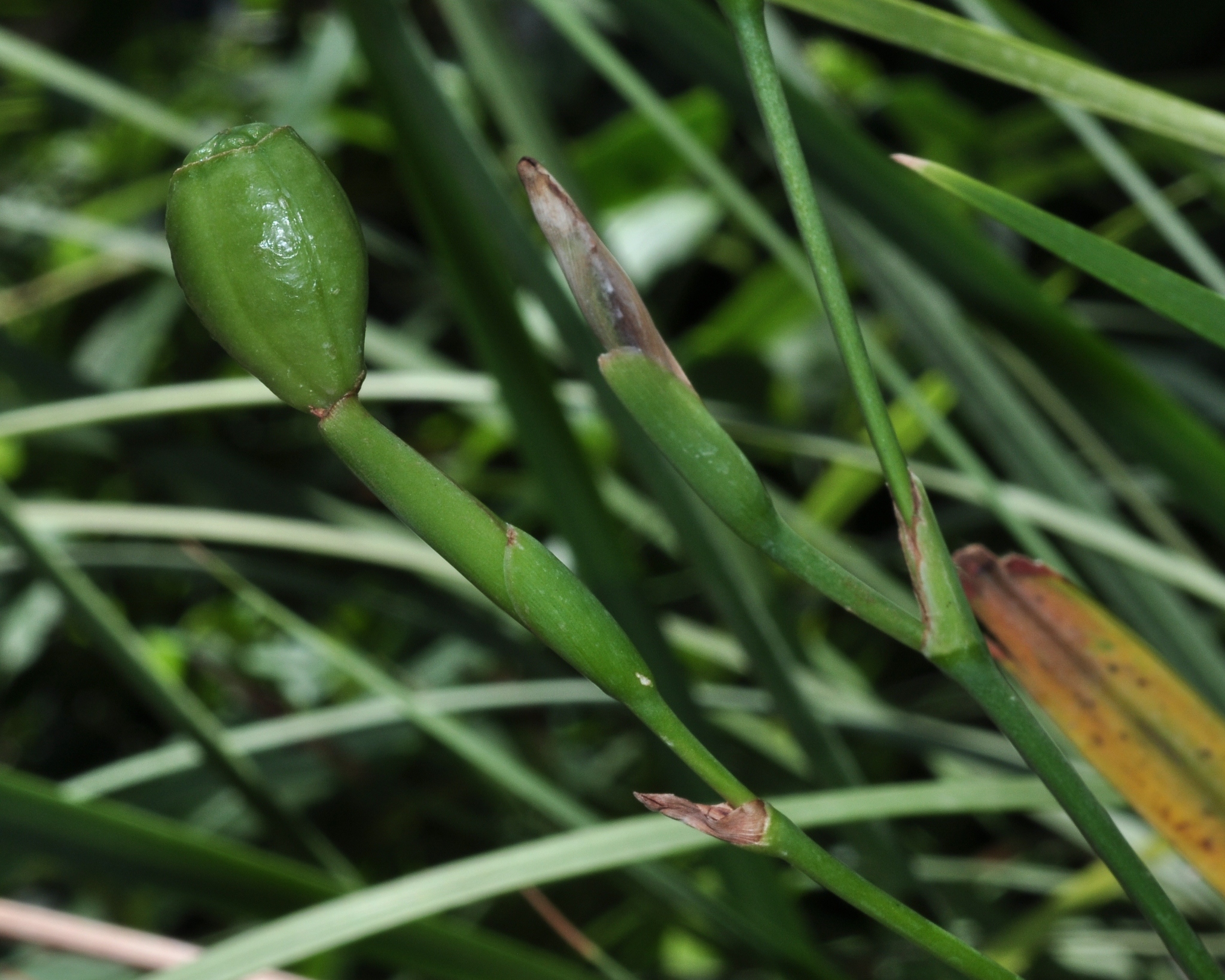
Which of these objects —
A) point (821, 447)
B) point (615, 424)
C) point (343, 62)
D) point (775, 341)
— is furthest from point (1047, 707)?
point (343, 62)

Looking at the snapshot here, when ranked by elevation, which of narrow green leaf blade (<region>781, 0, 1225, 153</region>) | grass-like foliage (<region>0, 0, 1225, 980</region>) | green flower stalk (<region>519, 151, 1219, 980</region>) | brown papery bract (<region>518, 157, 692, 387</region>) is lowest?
grass-like foliage (<region>0, 0, 1225, 980</region>)

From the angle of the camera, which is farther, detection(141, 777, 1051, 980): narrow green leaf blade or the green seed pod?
detection(141, 777, 1051, 980): narrow green leaf blade

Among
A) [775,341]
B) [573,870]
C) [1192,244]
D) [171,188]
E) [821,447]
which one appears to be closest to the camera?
[171,188]

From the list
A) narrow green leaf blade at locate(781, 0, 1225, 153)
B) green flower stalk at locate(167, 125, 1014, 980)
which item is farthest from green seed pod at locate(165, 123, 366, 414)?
narrow green leaf blade at locate(781, 0, 1225, 153)

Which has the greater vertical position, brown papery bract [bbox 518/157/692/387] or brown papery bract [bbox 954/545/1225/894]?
brown papery bract [bbox 518/157/692/387]

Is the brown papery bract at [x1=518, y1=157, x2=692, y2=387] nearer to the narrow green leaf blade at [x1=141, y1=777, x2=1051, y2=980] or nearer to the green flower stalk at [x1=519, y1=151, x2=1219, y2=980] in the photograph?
the green flower stalk at [x1=519, y1=151, x2=1219, y2=980]

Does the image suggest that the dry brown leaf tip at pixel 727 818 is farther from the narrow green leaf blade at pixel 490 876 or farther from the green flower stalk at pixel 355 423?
the narrow green leaf blade at pixel 490 876

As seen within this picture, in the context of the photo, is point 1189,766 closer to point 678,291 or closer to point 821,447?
point 821,447
